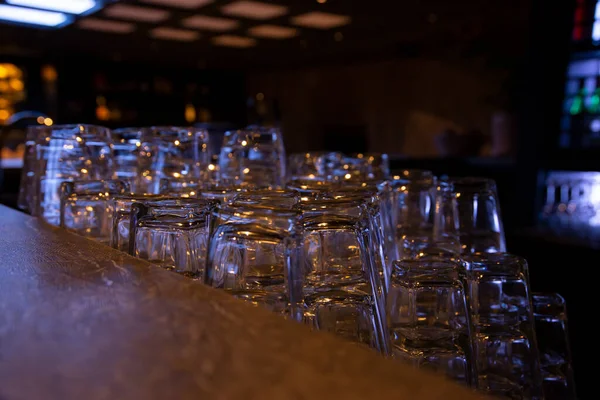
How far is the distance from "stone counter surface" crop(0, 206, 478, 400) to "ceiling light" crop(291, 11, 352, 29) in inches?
187

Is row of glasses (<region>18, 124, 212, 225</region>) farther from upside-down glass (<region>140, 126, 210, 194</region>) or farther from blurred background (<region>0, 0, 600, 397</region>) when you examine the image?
blurred background (<region>0, 0, 600, 397</region>)

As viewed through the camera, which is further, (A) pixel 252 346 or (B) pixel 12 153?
(B) pixel 12 153

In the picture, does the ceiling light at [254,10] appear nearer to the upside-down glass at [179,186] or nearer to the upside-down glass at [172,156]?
the upside-down glass at [172,156]

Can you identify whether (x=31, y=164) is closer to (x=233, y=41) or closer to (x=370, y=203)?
(x=370, y=203)

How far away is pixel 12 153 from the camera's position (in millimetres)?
6621

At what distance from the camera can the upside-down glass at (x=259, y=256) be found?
0.56m

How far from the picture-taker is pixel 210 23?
17.5ft

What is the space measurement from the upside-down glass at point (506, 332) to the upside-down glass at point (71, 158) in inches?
30.0

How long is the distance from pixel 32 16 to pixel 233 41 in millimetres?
2424

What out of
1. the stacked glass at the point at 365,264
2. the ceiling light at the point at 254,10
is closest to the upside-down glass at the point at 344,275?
the stacked glass at the point at 365,264

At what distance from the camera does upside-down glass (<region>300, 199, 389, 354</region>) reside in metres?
0.63

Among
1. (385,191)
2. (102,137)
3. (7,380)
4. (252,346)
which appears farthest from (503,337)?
(102,137)

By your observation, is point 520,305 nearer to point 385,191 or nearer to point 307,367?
point 385,191

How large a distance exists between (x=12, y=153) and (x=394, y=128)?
4898mm
